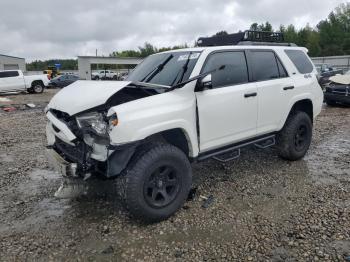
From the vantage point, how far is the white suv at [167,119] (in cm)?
346

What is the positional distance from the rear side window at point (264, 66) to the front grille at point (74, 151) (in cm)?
256

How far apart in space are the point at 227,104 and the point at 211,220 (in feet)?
4.72

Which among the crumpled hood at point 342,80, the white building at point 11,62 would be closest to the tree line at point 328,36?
the white building at point 11,62

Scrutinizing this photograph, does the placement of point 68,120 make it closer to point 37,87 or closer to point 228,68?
point 228,68

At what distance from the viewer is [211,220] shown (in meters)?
3.79

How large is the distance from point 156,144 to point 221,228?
1.14 metres

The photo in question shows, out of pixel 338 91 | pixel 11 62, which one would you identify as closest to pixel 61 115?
pixel 338 91

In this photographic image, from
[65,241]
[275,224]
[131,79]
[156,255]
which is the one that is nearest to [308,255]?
[275,224]

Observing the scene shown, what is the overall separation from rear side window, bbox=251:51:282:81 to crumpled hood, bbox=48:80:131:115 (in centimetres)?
199

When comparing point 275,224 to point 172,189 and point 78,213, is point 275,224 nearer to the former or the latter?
point 172,189

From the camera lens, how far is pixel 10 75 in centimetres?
2191

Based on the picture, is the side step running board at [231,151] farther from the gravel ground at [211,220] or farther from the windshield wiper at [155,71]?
the windshield wiper at [155,71]

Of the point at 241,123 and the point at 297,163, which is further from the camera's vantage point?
the point at 297,163

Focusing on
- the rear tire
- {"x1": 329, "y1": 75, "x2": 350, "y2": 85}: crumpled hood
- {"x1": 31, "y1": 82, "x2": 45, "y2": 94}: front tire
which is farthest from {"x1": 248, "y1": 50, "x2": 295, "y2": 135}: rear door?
{"x1": 31, "y1": 82, "x2": 45, "y2": 94}: front tire
